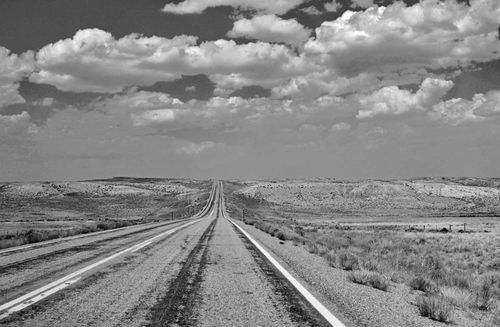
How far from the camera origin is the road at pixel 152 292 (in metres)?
6.28

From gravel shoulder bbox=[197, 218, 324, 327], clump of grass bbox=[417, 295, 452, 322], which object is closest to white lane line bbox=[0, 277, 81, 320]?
gravel shoulder bbox=[197, 218, 324, 327]

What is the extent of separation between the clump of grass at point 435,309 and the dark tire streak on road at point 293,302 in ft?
5.49

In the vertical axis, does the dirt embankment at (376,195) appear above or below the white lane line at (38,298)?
below

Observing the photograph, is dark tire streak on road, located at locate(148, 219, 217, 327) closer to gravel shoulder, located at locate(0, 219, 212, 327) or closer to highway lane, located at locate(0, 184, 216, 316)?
gravel shoulder, located at locate(0, 219, 212, 327)

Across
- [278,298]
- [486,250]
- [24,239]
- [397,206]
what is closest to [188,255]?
[278,298]

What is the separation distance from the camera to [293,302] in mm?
7430

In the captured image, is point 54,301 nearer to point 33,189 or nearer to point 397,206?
point 397,206

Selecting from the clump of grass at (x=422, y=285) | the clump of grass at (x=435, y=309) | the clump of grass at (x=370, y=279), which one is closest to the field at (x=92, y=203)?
the clump of grass at (x=370, y=279)

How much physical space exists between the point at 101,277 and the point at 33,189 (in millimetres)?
141226

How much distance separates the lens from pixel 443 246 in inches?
1282

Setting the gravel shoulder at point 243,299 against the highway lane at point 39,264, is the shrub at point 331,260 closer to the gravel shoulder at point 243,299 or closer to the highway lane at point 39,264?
the gravel shoulder at point 243,299

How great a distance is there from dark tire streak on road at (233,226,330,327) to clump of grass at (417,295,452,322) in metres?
1.67

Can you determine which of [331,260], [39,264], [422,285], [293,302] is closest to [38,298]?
[293,302]

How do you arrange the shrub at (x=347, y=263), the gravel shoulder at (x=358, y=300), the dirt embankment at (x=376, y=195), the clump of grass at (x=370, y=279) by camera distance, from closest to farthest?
1. the gravel shoulder at (x=358, y=300)
2. the clump of grass at (x=370, y=279)
3. the shrub at (x=347, y=263)
4. the dirt embankment at (x=376, y=195)
